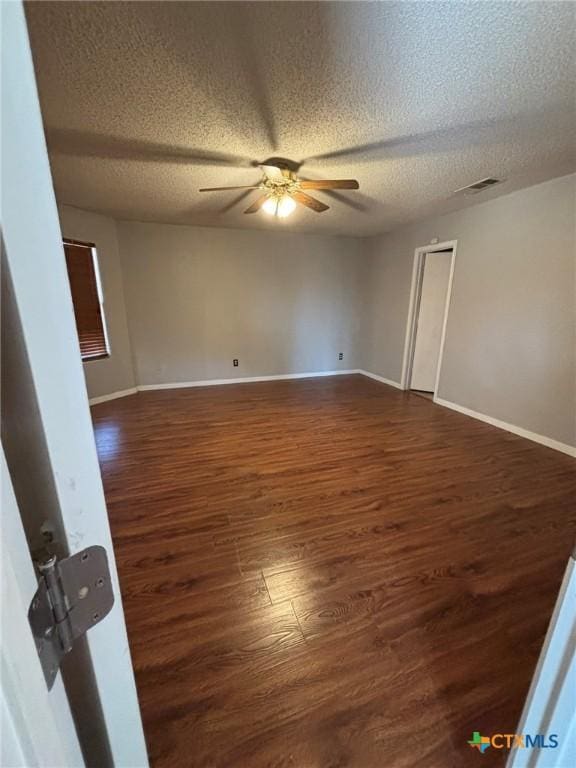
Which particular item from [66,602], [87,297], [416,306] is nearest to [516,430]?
[416,306]

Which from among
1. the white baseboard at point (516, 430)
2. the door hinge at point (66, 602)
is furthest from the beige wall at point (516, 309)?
the door hinge at point (66, 602)

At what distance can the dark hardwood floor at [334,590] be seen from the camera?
102 cm

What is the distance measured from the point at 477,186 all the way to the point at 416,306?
1777mm

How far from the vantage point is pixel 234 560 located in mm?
1667

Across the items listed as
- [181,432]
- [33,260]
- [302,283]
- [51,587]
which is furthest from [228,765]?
[302,283]

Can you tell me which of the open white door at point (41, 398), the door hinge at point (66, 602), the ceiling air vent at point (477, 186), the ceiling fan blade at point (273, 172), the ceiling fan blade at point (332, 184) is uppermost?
the ceiling air vent at point (477, 186)

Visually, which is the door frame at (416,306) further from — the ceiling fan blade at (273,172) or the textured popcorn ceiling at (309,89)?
the ceiling fan blade at (273,172)

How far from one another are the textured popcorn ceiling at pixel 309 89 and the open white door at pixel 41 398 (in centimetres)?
158

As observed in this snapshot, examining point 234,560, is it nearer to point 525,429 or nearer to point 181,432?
point 181,432

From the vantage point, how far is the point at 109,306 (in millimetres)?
4172

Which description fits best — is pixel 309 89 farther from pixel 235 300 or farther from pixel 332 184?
pixel 235 300

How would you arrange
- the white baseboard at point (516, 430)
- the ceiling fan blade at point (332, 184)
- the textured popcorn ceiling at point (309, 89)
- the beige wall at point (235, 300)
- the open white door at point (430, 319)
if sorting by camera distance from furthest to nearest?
1. the beige wall at point (235, 300)
2. the open white door at point (430, 319)
3. the white baseboard at point (516, 430)
4. the ceiling fan blade at point (332, 184)
5. the textured popcorn ceiling at point (309, 89)

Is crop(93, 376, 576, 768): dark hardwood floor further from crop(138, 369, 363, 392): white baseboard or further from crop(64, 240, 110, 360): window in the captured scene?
crop(138, 369, 363, 392): white baseboard

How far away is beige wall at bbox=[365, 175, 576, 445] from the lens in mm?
2777
